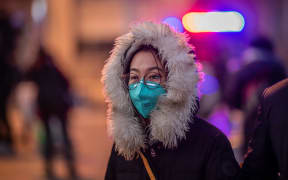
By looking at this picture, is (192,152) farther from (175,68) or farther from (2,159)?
(2,159)

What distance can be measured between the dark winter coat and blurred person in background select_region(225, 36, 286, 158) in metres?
2.32

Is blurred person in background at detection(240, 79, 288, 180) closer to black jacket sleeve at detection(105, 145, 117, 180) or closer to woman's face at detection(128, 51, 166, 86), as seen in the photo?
woman's face at detection(128, 51, 166, 86)

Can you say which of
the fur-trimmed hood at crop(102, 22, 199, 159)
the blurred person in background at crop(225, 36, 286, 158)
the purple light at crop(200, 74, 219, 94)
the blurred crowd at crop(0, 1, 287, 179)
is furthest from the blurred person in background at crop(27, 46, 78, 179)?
the fur-trimmed hood at crop(102, 22, 199, 159)

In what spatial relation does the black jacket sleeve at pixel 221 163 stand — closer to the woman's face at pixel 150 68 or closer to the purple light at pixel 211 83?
the woman's face at pixel 150 68

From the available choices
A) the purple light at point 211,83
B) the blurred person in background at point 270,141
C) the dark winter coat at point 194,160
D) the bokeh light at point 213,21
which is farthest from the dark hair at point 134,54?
the purple light at point 211,83

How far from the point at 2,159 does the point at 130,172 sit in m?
6.41

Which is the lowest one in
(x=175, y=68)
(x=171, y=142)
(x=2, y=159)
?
(x=2, y=159)

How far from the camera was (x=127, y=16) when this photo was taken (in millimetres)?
19266

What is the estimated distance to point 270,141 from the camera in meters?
2.79

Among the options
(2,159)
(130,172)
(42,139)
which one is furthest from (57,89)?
(130,172)

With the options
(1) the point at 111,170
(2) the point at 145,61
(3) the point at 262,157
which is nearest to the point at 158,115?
(2) the point at 145,61

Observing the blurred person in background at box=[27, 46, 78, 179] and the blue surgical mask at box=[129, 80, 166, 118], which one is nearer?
the blue surgical mask at box=[129, 80, 166, 118]

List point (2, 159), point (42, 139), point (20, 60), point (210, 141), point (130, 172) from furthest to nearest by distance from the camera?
point (20, 60) → point (2, 159) → point (42, 139) → point (130, 172) → point (210, 141)

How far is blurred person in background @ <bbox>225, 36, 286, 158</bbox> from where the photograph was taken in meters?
5.22
